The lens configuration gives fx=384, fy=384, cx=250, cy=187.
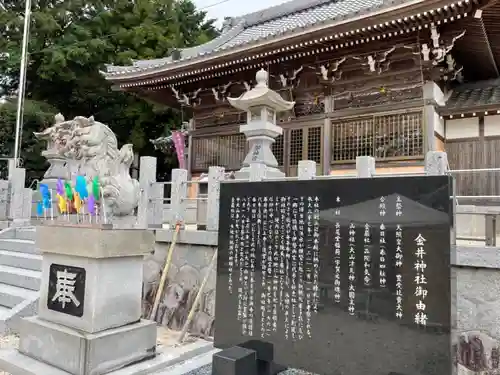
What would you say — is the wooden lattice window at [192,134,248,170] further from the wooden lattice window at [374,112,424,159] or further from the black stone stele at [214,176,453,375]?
the black stone stele at [214,176,453,375]

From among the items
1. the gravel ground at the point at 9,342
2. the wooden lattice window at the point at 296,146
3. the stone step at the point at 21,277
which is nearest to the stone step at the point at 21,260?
the stone step at the point at 21,277

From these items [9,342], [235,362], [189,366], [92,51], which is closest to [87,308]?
[189,366]

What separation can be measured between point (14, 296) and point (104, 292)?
3.23m

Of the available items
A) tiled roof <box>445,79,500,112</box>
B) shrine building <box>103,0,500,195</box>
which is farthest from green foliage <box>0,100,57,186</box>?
tiled roof <box>445,79,500,112</box>

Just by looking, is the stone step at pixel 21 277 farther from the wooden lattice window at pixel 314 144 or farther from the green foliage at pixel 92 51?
the green foliage at pixel 92 51

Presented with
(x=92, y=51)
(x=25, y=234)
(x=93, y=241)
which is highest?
(x=92, y=51)

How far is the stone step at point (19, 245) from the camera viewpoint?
754 centimetres

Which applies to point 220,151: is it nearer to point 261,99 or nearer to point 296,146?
point 296,146

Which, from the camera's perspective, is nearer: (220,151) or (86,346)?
(86,346)

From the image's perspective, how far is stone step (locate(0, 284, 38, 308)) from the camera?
5.95 meters

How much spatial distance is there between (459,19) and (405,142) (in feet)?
8.75

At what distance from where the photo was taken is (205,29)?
2517 centimetres

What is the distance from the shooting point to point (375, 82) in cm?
905

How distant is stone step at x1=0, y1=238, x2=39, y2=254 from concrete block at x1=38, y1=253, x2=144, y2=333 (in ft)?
12.7
